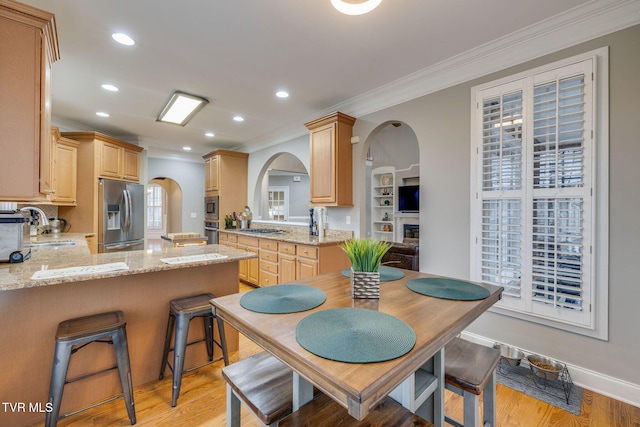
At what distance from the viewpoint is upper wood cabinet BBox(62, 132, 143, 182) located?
440 centimetres

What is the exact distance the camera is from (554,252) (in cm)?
213

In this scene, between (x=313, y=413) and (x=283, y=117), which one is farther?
(x=283, y=117)

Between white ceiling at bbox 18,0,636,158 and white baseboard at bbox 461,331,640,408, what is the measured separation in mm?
2627

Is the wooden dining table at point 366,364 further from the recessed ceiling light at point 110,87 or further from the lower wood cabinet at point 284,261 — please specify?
the recessed ceiling light at point 110,87

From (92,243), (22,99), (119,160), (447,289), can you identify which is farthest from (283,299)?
(119,160)

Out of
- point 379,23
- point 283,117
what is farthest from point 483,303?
point 283,117

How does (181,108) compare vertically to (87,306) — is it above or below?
above

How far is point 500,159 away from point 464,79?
2.85 ft

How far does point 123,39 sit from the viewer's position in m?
2.31

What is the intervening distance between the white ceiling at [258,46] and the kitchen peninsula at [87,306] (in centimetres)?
180

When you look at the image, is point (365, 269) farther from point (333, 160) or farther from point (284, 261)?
point (284, 261)

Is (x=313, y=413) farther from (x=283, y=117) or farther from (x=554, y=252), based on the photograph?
(x=283, y=117)

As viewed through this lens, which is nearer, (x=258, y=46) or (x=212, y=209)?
(x=258, y=46)

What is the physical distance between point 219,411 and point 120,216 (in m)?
4.19
